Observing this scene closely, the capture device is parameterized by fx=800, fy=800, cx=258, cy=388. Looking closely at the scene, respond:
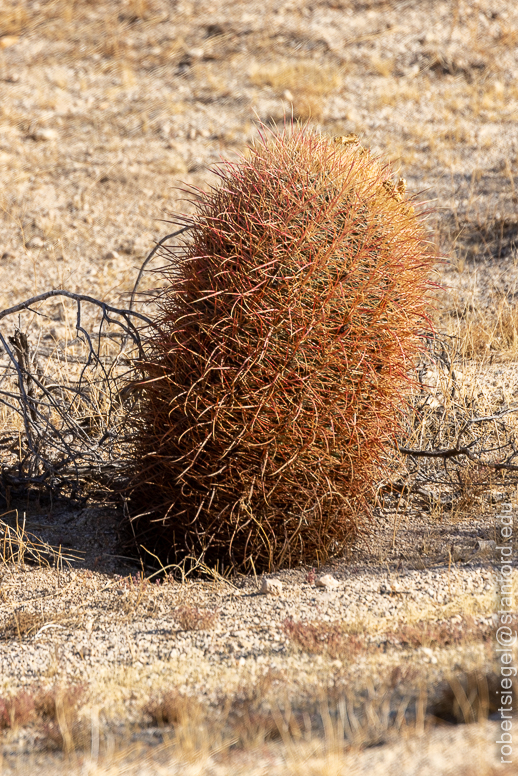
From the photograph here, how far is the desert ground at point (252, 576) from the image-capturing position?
193 cm

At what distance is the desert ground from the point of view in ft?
6.34

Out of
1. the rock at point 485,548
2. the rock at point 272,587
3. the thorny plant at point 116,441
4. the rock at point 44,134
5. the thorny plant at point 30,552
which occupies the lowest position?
the rock at point 272,587

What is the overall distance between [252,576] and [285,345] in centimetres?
98

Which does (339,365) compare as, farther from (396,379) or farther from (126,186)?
(126,186)

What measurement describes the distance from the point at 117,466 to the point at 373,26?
874 cm

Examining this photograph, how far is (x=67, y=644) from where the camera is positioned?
2.67 m

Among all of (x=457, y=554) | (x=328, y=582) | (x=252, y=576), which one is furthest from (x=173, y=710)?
(x=457, y=554)

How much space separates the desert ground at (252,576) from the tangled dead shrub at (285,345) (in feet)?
0.81

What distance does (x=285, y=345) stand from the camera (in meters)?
2.71

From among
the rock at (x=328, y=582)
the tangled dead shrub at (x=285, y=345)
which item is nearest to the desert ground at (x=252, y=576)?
the rock at (x=328, y=582)

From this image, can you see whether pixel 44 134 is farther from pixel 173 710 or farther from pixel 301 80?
pixel 173 710

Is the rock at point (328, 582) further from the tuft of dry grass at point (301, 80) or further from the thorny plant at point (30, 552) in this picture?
the tuft of dry grass at point (301, 80)

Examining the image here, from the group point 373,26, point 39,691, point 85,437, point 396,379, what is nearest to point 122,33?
point 373,26

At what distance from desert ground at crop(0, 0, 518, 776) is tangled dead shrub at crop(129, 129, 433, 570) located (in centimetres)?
25
